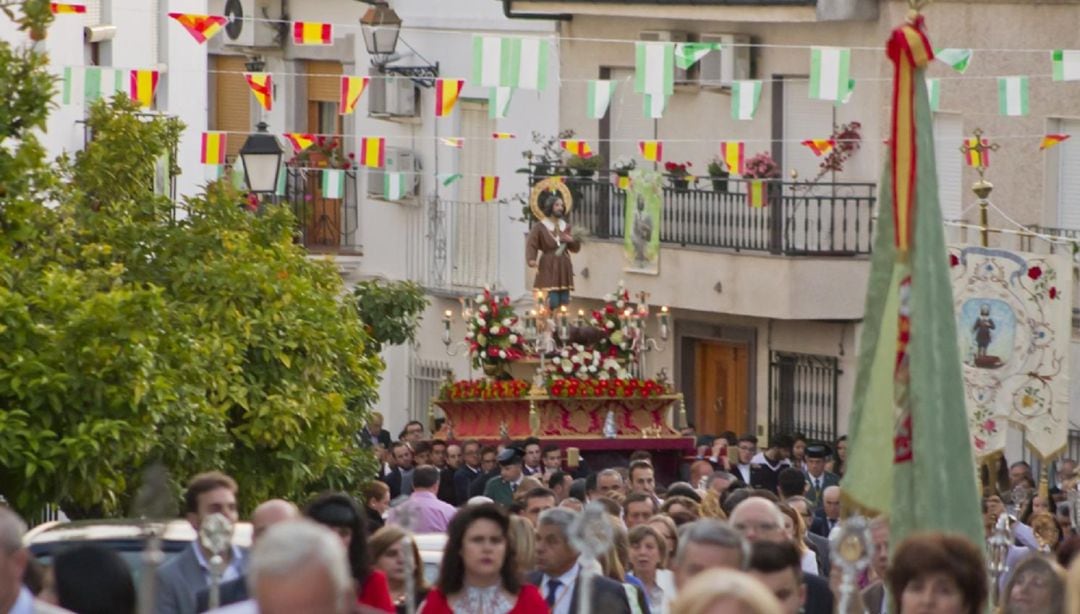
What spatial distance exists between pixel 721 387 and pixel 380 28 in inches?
209

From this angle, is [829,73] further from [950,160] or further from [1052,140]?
[950,160]

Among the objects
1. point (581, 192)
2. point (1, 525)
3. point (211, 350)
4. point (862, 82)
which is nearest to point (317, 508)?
point (1, 525)

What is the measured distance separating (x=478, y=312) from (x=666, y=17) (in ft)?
23.6

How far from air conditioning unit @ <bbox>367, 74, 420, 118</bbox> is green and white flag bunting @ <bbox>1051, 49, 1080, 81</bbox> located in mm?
11803

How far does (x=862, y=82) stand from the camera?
31125 mm

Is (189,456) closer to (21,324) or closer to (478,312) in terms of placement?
(21,324)

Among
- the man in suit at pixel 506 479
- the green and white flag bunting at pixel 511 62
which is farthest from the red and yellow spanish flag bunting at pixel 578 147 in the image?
the man in suit at pixel 506 479

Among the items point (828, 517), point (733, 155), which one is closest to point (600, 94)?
point (733, 155)

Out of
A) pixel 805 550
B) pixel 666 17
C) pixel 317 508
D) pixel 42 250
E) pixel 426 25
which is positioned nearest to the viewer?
pixel 317 508

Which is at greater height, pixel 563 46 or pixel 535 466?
pixel 563 46

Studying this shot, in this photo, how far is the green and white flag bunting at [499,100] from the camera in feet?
94.1

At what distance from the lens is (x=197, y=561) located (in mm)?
10445

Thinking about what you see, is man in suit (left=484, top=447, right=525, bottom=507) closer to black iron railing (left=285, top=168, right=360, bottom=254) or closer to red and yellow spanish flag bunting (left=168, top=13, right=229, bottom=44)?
red and yellow spanish flag bunting (left=168, top=13, right=229, bottom=44)

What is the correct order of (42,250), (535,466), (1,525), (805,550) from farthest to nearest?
(535,466) < (42,250) < (805,550) < (1,525)
